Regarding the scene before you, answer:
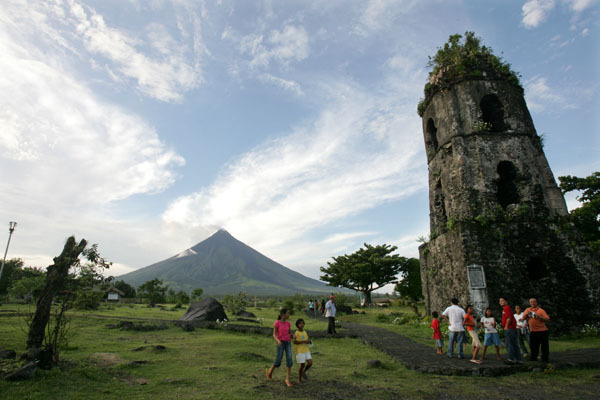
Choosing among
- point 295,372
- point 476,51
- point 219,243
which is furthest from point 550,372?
point 219,243

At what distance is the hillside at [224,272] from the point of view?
416 feet

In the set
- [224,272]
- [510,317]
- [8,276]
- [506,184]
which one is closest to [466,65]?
[506,184]

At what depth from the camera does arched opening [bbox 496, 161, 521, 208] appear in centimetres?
1284

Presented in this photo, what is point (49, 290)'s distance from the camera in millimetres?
6812

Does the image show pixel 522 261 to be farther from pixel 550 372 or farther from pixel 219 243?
pixel 219 243

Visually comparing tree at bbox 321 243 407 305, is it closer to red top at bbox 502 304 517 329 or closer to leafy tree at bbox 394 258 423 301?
leafy tree at bbox 394 258 423 301

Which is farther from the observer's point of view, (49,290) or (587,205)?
(587,205)

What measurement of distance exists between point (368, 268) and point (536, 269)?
2503 cm

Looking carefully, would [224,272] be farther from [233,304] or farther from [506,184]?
[506,184]

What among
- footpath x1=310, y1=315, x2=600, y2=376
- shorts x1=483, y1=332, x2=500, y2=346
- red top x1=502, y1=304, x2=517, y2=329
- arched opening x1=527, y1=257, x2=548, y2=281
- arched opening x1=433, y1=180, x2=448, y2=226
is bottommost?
footpath x1=310, y1=315, x2=600, y2=376

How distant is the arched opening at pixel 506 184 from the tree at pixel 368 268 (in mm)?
23299

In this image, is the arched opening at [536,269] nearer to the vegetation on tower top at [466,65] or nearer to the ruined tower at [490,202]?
the ruined tower at [490,202]

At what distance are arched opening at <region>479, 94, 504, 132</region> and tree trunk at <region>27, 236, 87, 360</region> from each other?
50.4 ft

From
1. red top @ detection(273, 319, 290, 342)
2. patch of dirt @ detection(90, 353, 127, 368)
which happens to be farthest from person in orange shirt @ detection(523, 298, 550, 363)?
patch of dirt @ detection(90, 353, 127, 368)
